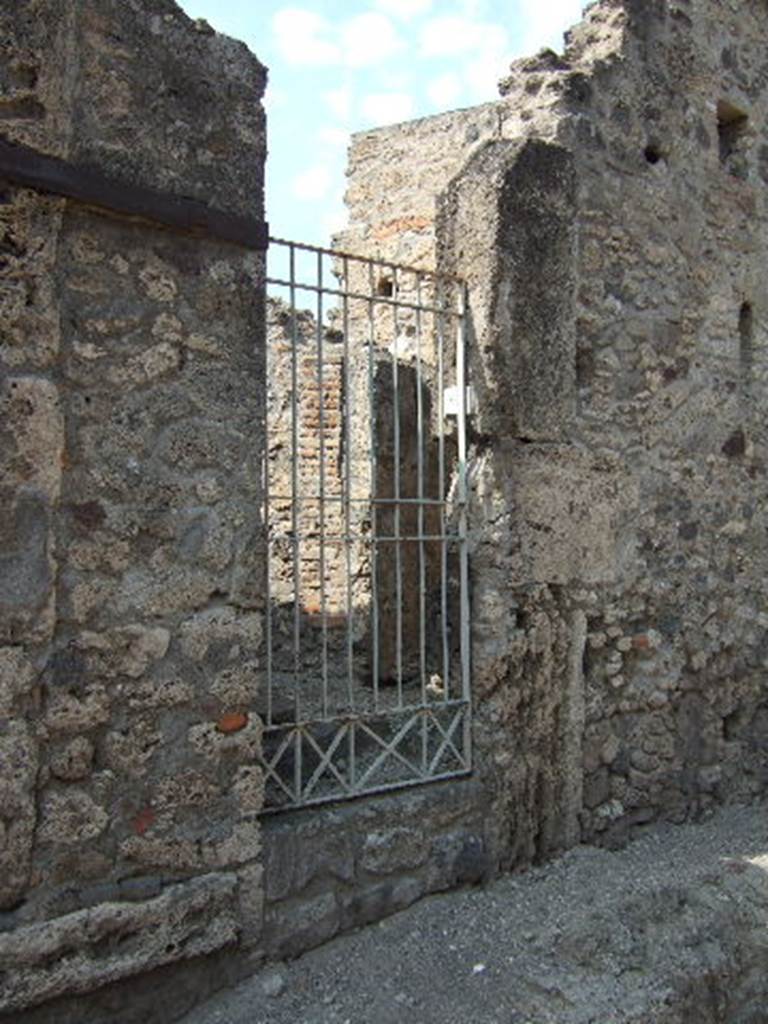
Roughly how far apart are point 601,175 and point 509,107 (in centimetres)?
59

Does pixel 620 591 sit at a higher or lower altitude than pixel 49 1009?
higher

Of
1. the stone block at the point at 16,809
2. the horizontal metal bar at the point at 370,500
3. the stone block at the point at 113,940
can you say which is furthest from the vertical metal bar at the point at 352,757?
the stone block at the point at 16,809

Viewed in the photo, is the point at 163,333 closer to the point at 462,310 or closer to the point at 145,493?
the point at 145,493

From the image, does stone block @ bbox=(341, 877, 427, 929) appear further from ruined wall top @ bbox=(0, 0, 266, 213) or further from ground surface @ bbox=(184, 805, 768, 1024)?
ruined wall top @ bbox=(0, 0, 266, 213)

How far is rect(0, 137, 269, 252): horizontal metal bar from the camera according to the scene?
285 centimetres

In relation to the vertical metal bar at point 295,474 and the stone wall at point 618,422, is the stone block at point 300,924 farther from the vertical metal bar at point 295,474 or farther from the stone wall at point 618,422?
the stone wall at point 618,422

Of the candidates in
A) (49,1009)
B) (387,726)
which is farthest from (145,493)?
(387,726)

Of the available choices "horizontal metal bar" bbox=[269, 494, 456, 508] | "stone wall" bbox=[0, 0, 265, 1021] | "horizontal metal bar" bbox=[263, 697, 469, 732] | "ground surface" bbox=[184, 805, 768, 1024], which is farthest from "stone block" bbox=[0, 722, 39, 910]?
"horizontal metal bar" bbox=[269, 494, 456, 508]

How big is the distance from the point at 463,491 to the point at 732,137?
3056 millimetres

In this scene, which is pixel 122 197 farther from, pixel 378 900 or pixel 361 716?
pixel 378 900

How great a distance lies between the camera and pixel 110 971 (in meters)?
2.92

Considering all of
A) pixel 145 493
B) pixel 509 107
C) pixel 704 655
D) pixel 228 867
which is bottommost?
pixel 228 867

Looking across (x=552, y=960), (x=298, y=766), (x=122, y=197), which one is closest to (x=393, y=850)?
(x=298, y=766)

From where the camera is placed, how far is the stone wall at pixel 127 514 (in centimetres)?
286
